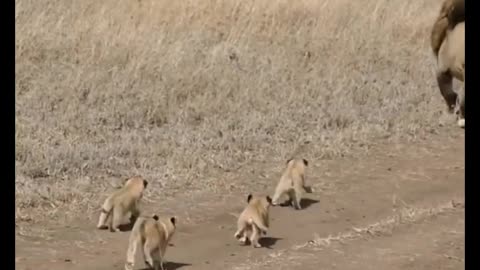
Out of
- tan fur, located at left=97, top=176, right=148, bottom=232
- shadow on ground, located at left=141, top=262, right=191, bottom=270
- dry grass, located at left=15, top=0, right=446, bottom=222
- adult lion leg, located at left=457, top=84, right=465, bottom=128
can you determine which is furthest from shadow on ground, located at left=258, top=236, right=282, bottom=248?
adult lion leg, located at left=457, top=84, right=465, bottom=128

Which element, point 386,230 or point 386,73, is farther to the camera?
point 386,73

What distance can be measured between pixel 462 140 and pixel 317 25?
4.64 metres

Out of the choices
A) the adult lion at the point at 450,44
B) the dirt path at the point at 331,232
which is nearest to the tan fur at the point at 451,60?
the adult lion at the point at 450,44

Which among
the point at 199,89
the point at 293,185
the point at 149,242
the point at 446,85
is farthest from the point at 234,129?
the point at 149,242

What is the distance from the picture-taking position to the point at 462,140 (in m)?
10.5

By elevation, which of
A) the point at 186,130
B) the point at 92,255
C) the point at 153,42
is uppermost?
the point at 153,42

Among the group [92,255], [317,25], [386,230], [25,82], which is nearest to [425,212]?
[386,230]

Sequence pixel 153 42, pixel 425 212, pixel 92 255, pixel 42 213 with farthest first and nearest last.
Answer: pixel 153 42
pixel 425 212
pixel 42 213
pixel 92 255

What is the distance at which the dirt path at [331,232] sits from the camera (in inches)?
254

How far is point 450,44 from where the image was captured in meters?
10.1

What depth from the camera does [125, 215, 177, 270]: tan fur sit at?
5980mm

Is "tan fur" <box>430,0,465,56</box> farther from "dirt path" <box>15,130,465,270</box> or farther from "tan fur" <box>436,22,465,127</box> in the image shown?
"dirt path" <box>15,130,465,270</box>

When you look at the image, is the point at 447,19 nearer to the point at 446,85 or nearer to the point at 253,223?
the point at 446,85

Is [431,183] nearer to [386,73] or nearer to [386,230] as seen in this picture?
[386,230]
